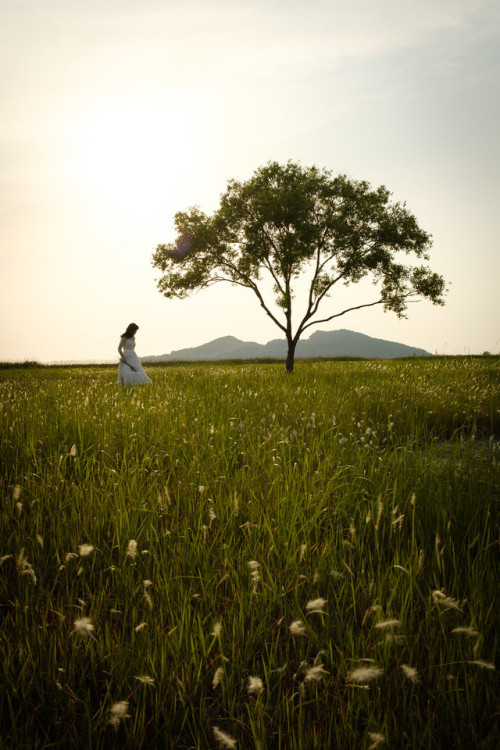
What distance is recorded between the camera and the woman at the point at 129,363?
13.9 metres

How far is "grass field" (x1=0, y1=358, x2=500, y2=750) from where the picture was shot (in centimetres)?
149

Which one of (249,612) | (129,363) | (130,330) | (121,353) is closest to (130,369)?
(129,363)

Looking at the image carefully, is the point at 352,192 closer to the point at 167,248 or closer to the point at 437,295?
the point at 437,295

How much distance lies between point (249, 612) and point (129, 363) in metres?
13.1

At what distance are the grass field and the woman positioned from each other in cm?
990

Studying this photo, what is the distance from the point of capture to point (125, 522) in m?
2.77

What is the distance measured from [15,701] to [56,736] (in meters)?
0.21

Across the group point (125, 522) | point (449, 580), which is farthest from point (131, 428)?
point (449, 580)

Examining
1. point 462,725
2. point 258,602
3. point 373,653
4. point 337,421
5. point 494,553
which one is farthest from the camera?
point 337,421

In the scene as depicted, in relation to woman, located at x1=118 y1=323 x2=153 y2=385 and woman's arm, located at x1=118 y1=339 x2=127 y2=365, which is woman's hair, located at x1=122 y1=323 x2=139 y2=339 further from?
woman's arm, located at x1=118 y1=339 x2=127 y2=365

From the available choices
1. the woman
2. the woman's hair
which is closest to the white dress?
the woman

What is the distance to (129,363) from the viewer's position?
14273 millimetres

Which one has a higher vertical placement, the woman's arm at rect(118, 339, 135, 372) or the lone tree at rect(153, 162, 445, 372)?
the lone tree at rect(153, 162, 445, 372)

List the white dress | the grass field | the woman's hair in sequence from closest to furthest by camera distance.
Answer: the grass field
the white dress
the woman's hair
